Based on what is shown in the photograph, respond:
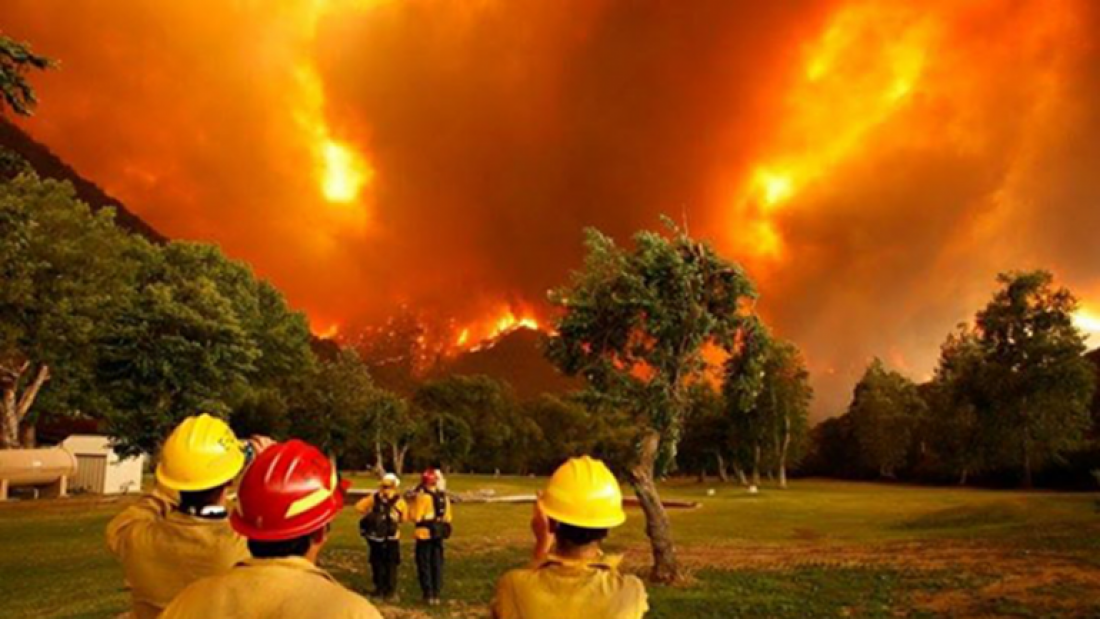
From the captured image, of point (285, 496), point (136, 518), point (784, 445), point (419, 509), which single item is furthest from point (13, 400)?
point (784, 445)

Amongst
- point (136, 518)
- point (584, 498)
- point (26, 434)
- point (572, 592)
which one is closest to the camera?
point (572, 592)

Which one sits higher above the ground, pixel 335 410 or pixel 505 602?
pixel 335 410

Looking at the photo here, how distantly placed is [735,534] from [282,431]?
5748 cm

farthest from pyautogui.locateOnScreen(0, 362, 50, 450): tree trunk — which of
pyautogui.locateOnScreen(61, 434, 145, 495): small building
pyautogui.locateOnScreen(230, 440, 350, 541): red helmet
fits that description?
pyautogui.locateOnScreen(230, 440, 350, 541): red helmet

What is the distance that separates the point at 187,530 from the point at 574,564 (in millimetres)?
2748

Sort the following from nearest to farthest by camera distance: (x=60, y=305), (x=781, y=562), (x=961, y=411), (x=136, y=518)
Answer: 1. (x=136, y=518)
2. (x=781, y=562)
3. (x=60, y=305)
4. (x=961, y=411)

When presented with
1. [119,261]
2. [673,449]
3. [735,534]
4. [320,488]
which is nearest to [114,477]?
[119,261]

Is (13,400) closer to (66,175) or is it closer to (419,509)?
(419,509)

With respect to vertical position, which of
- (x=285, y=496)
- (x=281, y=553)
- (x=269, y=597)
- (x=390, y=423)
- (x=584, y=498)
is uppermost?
(x=390, y=423)

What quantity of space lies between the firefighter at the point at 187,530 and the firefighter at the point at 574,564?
A: 2.06m

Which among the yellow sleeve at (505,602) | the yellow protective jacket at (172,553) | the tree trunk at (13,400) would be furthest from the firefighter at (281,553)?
the tree trunk at (13,400)

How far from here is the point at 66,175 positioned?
16812cm

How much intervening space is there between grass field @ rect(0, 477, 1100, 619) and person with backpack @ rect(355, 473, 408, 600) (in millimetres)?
887

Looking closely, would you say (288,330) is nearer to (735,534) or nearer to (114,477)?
(114,477)
